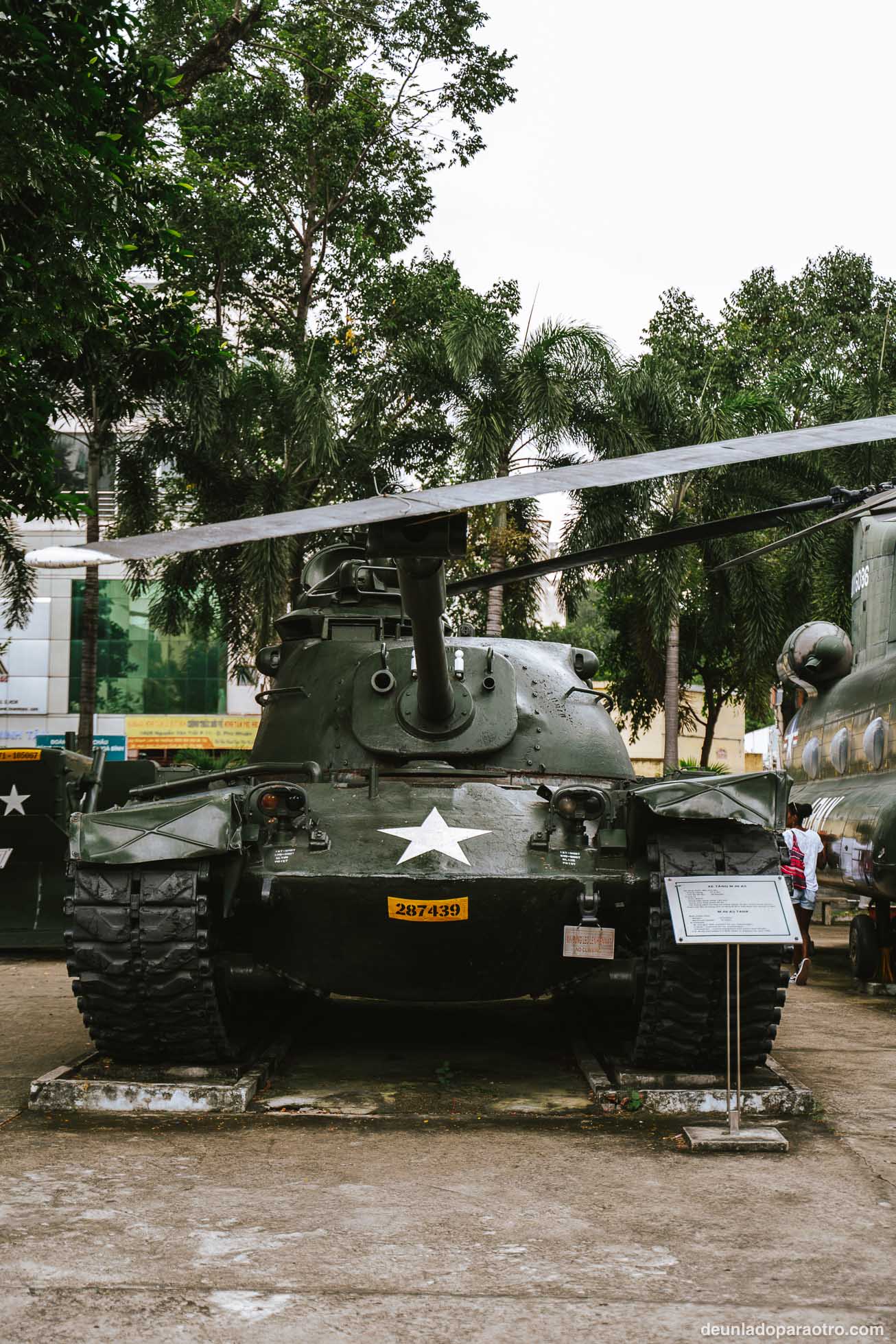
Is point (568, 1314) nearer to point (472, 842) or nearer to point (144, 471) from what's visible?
point (472, 842)

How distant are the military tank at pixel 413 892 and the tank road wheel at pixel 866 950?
5452 mm

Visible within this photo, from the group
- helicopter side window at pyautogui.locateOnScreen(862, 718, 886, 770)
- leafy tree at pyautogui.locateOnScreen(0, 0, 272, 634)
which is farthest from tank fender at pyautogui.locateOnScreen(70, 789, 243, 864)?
helicopter side window at pyautogui.locateOnScreen(862, 718, 886, 770)

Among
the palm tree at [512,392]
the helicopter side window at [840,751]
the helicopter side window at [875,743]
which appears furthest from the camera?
the palm tree at [512,392]

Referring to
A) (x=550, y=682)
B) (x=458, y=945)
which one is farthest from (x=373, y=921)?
(x=550, y=682)

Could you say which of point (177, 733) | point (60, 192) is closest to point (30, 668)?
point (177, 733)

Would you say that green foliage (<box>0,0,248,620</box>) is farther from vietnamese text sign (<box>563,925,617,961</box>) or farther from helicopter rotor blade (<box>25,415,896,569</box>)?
vietnamese text sign (<box>563,925,617,961</box>)

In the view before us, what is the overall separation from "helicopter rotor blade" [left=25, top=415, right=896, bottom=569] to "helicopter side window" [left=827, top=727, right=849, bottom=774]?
8.37 m

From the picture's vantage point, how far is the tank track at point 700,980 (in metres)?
6.52

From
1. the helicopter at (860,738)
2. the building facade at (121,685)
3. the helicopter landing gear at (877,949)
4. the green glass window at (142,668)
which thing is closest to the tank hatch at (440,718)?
the helicopter at (860,738)

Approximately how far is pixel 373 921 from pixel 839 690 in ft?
27.9

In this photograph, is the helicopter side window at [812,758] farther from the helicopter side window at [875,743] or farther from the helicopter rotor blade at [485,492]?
the helicopter rotor blade at [485,492]

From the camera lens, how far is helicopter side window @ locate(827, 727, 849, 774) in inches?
523

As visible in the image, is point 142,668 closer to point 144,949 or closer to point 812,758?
point 812,758

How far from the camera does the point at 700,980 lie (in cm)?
654
